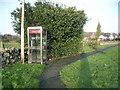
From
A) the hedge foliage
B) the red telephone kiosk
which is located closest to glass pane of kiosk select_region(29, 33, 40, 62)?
the red telephone kiosk

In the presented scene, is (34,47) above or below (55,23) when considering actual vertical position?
below

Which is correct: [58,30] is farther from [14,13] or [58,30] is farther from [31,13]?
[14,13]

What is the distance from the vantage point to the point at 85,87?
338 cm

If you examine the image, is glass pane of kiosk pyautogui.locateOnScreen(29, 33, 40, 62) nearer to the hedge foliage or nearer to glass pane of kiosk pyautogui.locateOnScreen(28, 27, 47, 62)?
glass pane of kiosk pyautogui.locateOnScreen(28, 27, 47, 62)

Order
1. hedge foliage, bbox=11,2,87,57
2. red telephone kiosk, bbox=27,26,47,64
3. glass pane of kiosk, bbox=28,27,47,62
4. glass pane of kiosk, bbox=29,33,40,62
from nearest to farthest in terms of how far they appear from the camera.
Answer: red telephone kiosk, bbox=27,26,47,64 → glass pane of kiosk, bbox=28,27,47,62 → glass pane of kiosk, bbox=29,33,40,62 → hedge foliage, bbox=11,2,87,57

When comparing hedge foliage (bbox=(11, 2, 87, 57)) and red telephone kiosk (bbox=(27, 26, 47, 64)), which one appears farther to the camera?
hedge foliage (bbox=(11, 2, 87, 57))

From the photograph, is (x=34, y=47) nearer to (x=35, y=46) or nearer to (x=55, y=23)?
(x=35, y=46)

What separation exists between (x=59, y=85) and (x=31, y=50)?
438 centimetres

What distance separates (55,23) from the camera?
8523 millimetres

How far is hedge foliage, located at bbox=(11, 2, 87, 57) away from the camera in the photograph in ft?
27.4

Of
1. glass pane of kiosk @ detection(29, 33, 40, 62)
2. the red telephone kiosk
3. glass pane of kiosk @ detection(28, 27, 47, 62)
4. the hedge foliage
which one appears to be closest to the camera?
the red telephone kiosk

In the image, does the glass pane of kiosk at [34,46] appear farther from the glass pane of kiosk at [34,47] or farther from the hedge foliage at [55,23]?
the hedge foliage at [55,23]

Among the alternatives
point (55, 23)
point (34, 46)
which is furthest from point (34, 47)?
point (55, 23)

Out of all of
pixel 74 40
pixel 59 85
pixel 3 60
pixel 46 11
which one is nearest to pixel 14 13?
pixel 46 11
